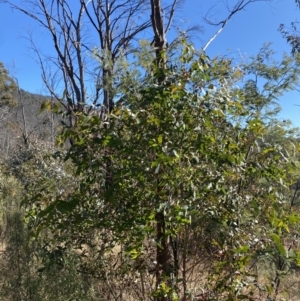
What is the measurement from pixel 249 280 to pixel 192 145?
65 cm

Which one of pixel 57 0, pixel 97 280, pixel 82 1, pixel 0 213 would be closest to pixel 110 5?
pixel 82 1

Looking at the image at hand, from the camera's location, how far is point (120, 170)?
159 centimetres

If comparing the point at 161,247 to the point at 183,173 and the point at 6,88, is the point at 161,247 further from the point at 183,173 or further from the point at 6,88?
the point at 6,88

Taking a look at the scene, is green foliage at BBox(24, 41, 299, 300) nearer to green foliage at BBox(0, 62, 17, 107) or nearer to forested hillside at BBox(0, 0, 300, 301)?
forested hillside at BBox(0, 0, 300, 301)

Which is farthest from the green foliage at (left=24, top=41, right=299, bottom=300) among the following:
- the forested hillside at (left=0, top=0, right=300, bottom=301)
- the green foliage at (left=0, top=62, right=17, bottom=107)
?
the green foliage at (left=0, top=62, right=17, bottom=107)

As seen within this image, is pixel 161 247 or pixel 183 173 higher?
pixel 183 173

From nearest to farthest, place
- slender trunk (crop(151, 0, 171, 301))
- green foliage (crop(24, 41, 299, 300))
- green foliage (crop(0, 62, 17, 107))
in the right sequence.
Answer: green foliage (crop(24, 41, 299, 300))
slender trunk (crop(151, 0, 171, 301))
green foliage (crop(0, 62, 17, 107))

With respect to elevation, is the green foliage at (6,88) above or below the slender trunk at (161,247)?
above

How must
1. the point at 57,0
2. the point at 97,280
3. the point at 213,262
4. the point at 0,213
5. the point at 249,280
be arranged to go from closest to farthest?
the point at 249,280 → the point at 213,262 → the point at 97,280 → the point at 0,213 → the point at 57,0

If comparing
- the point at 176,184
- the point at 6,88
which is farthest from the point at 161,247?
the point at 6,88

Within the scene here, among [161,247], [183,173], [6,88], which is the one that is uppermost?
[6,88]

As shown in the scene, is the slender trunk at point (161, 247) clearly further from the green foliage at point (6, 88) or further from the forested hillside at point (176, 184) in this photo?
the green foliage at point (6, 88)

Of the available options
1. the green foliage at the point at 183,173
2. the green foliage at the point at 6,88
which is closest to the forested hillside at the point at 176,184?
the green foliage at the point at 183,173

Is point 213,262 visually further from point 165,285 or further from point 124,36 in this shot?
point 124,36
